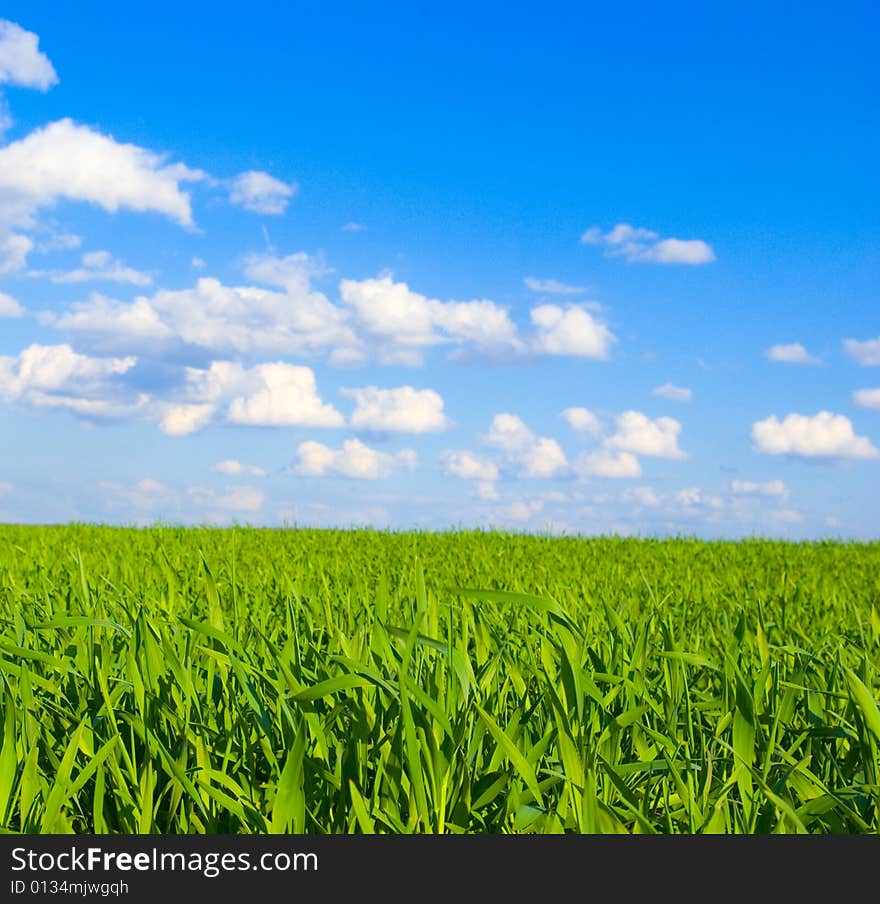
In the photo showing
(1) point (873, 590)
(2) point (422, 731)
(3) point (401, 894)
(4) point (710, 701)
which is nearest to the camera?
(3) point (401, 894)

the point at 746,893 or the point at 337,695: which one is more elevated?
the point at 337,695

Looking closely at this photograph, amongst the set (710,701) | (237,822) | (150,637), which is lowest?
(237,822)

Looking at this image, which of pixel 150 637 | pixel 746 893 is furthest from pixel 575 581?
pixel 746 893

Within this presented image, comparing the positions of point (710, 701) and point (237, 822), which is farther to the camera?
point (710, 701)

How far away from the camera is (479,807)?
5.73ft

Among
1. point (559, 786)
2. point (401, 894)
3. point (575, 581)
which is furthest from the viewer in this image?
point (575, 581)

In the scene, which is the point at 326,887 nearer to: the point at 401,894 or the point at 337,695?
the point at 401,894

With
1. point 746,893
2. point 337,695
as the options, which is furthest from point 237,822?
point 746,893

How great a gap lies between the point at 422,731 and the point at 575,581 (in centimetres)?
473

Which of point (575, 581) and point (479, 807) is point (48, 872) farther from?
point (575, 581)

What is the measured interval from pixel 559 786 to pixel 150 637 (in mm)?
1100

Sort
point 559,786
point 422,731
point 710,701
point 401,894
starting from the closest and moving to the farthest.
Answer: point 401,894 < point 422,731 < point 559,786 < point 710,701

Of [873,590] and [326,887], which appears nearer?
[326,887]

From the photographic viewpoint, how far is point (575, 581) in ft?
20.6
